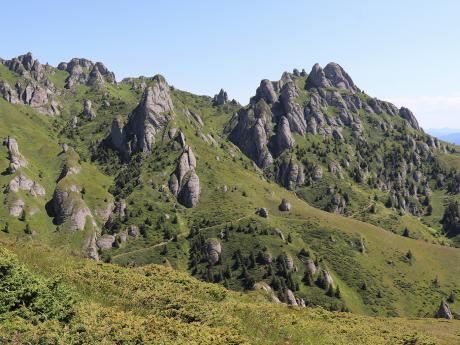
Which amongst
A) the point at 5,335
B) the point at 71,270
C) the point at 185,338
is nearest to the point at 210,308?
the point at 185,338

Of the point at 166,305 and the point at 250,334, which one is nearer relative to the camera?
the point at 250,334

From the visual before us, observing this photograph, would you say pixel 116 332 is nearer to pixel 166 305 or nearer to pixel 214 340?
pixel 214 340

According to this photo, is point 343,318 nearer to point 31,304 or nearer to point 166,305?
point 166,305

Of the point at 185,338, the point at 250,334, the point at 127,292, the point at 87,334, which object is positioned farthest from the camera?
the point at 127,292

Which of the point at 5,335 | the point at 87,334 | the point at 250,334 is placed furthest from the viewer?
the point at 250,334

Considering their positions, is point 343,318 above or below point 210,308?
below

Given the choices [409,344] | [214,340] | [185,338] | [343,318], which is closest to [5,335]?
[185,338]

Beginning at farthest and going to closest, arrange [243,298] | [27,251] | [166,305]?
1. [243,298]
2. [27,251]
3. [166,305]

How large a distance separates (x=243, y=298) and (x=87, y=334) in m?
32.5

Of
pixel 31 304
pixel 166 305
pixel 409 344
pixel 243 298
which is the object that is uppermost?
pixel 31 304

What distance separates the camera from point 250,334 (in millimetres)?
33531

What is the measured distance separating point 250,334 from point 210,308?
426 centimetres

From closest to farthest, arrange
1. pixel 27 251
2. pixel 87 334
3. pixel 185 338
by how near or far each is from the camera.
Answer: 1. pixel 87 334
2. pixel 185 338
3. pixel 27 251

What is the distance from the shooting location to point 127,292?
38.4 m
